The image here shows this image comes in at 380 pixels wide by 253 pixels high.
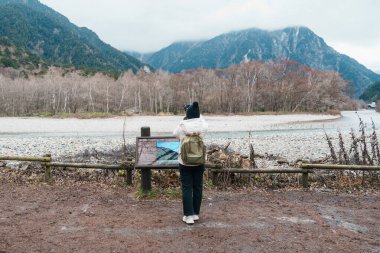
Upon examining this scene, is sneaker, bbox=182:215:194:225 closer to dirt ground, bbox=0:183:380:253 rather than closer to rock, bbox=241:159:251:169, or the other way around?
dirt ground, bbox=0:183:380:253

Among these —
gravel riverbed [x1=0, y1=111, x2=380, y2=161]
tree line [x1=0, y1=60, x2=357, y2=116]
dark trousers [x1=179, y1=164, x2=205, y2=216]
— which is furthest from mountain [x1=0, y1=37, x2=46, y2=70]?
dark trousers [x1=179, y1=164, x2=205, y2=216]

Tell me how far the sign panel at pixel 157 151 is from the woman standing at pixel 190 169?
1.64m

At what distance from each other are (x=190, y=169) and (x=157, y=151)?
1.92 meters

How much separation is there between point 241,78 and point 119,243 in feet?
317

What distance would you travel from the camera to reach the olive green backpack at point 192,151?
6082 mm

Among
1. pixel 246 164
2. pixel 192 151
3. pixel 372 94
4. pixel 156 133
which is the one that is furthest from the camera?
pixel 372 94

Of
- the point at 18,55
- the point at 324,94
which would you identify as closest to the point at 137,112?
the point at 324,94

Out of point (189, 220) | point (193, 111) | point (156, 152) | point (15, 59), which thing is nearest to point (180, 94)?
point (156, 152)

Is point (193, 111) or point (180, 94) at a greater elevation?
point (180, 94)

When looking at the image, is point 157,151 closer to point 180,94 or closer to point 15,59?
point 180,94

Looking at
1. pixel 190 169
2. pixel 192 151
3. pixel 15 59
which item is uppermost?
pixel 15 59

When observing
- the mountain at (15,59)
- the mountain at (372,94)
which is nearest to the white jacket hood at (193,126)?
the mountain at (15,59)

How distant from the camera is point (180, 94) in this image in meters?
91.8

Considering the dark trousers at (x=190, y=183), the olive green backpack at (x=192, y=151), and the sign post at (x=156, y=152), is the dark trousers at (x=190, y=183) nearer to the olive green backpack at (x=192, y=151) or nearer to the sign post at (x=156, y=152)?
the olive green backpack at (x=192, y=151)
